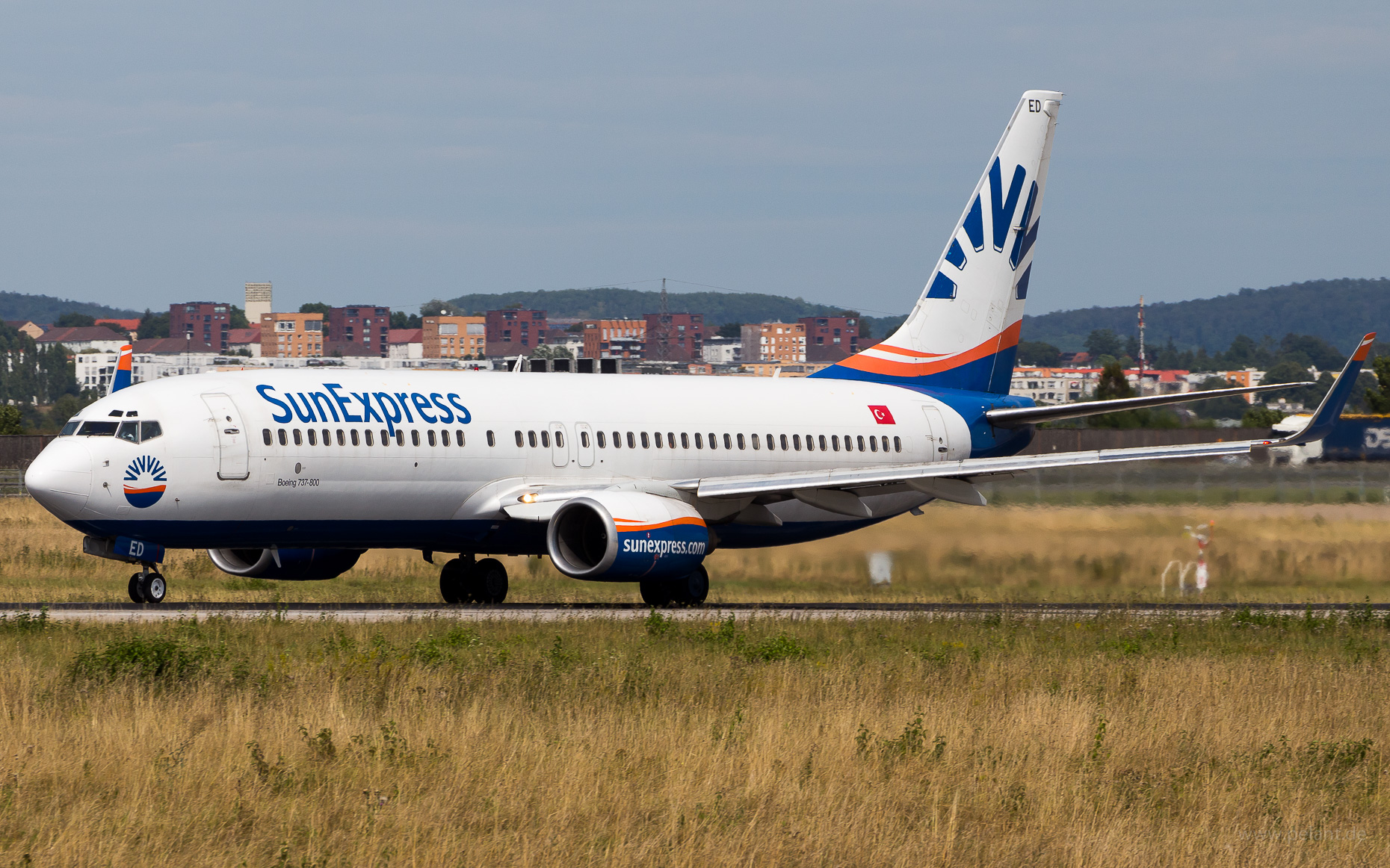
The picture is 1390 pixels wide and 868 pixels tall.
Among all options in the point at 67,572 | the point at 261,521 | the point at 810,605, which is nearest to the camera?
the point at 261,521

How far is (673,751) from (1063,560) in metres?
20.2

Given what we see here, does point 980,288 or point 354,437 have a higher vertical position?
point 980,288

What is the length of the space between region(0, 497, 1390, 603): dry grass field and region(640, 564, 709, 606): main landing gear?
212cm

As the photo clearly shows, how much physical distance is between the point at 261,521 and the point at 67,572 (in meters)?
11.8

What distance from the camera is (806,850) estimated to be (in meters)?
12.2

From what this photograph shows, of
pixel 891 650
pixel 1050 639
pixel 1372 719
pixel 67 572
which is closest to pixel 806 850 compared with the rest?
pixel 1372 719

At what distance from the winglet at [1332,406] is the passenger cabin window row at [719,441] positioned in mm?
9652

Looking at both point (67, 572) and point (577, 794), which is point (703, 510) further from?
point (577, 794)

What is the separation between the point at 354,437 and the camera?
1129 inches

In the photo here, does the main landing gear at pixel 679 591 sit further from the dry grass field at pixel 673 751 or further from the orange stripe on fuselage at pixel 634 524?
the dry grass field at pixel 673 751

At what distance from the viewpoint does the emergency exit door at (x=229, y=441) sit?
27453 mm

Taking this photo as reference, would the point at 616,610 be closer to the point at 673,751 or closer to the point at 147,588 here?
the point at 147,588

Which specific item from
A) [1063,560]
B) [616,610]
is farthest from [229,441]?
[1063,560]

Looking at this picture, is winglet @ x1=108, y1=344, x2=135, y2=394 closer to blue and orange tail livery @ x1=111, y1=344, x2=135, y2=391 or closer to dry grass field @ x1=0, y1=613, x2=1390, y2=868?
blue and orange tail livery @ x1=111, y1=344, x2=135, y2=391
